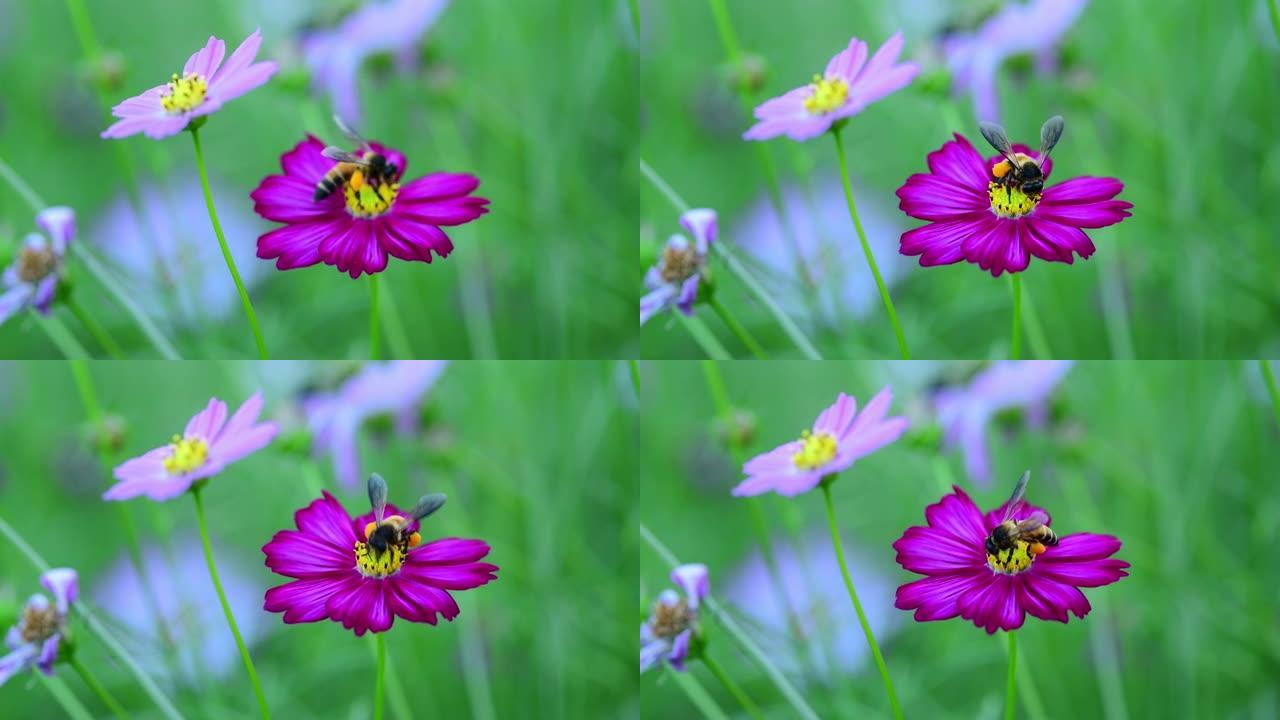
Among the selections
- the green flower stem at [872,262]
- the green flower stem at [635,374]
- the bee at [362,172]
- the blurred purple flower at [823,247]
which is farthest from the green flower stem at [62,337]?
the green flower stem at [872,262]

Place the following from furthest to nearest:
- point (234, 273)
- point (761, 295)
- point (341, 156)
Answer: point (761, 295) → point (234, 273) → point (341, 156)

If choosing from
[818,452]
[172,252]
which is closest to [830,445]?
[818,452]

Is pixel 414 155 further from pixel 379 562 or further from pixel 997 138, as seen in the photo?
pixel 997 138


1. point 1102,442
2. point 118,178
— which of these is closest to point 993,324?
point 1102,442

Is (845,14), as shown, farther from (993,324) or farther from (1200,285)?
(1200,285)

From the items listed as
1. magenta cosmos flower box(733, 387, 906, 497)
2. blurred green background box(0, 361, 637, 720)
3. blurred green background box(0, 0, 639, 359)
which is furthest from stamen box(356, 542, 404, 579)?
A: magenta cosmos flower box(733, 387, 906, 497)

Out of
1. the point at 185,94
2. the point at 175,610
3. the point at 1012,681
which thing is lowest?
the point at 1012,681

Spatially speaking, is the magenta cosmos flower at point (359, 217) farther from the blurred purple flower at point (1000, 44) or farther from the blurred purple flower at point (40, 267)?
the blurred purple flower at point (1000, 44)
